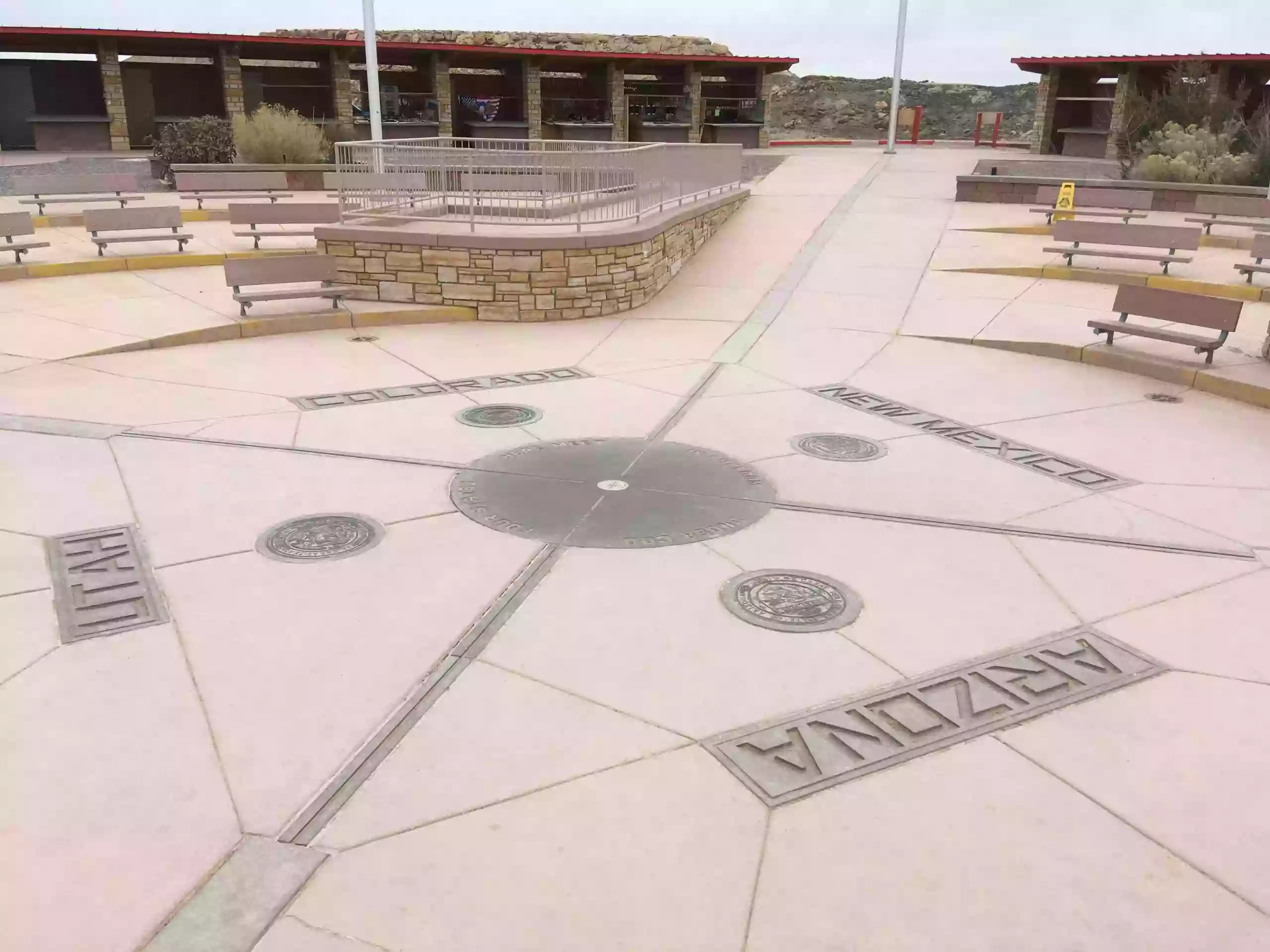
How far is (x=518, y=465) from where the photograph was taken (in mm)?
6867

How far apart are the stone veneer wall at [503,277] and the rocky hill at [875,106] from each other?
37.9 m

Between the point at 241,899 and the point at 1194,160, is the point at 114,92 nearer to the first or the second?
the point at 1194,160

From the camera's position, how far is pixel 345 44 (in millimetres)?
27703

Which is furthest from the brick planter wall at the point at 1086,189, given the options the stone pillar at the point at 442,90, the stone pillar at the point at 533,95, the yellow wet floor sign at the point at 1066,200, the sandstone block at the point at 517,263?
the stone pillar at the point at 442,90

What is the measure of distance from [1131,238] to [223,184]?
15.9m

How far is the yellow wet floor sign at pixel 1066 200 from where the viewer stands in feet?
56.0

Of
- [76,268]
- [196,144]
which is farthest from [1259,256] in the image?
[196,144]

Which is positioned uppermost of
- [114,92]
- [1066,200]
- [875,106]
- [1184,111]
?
[875,106]

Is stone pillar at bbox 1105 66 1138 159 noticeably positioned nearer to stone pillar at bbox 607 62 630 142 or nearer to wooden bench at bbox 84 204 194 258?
stone pillar at bbox 607 62 630 142

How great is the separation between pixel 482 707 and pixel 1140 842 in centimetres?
257

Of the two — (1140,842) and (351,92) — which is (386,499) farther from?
(351,92)

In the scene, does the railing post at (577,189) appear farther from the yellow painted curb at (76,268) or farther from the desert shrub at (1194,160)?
the desert shrub at (1194,160)

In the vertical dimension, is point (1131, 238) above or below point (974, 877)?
above

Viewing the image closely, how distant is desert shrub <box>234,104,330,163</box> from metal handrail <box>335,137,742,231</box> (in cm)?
933
